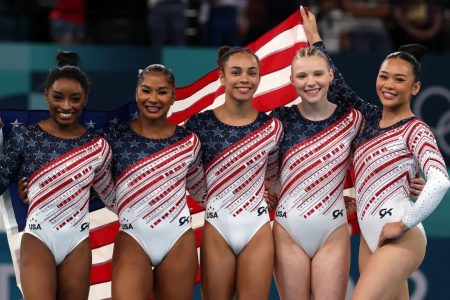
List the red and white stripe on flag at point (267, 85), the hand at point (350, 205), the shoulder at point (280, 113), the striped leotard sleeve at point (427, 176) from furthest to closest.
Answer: the red and white stripe on flag at point (267, 85), the hand at point (350, 205), the shoulder at point (280, 113), the striped leotard sleeve at point (427, 176)

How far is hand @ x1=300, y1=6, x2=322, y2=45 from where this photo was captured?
580 cm

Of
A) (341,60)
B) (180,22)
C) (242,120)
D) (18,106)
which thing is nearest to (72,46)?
(18,106)

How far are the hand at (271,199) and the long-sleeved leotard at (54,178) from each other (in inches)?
34.6

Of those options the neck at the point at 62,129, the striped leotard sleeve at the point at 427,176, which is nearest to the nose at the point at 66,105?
the neck at the point at 62,129

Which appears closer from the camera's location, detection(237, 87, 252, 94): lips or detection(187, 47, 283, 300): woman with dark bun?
detection(187, 47, 283, 300): woman with dark bun

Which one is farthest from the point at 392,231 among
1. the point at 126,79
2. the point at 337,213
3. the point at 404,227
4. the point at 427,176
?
the point at 126,79

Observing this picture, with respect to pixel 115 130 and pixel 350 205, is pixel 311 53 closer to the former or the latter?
pixel 350 205

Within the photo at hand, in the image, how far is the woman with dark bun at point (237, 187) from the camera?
5.21 meters

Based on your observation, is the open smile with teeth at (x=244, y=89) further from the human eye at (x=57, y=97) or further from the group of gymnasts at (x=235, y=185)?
the human eye at (x=57, y=97)

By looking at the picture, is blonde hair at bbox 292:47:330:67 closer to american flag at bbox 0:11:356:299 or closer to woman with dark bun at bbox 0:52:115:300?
american flag at bbox 0:11:356:299

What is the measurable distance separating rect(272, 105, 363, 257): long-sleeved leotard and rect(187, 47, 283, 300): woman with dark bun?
0.34 ft

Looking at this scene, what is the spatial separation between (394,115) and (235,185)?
32.2 inches

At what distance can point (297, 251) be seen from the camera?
5.30m

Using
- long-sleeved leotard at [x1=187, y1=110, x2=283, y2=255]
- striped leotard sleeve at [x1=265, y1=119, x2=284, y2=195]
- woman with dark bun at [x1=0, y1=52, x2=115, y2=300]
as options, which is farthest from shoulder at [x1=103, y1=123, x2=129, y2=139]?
striped leotard sleeve at [x1=265, y1=119, x2=284, y2=195]
